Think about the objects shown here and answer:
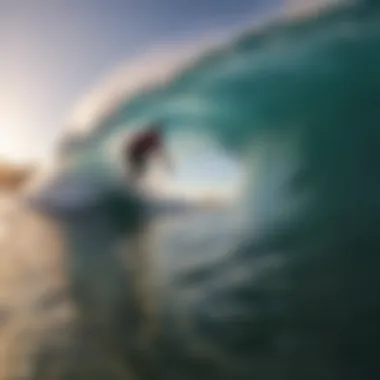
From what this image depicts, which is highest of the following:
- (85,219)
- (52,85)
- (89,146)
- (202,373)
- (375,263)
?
(52,85)

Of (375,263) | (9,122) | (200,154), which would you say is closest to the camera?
(375,263)

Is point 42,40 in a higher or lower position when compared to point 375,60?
higher

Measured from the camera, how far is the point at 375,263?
940 millimetres

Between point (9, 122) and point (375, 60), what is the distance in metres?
0.58

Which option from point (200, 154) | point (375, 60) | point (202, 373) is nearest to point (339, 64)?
point (375, 60)

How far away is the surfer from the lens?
1078 mm

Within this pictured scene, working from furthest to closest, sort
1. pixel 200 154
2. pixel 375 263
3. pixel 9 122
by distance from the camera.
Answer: pixel 9 122 < pixel 200 154 < pixel 375 263

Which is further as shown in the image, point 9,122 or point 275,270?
point 9,122

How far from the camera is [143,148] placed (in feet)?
3.57

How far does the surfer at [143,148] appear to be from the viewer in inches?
42.4

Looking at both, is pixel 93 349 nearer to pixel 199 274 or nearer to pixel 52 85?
pixel 199 274

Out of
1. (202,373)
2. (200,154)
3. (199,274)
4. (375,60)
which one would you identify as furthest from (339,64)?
(202,373)

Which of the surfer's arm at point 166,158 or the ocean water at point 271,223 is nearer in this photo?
the ocean water at point 271,223

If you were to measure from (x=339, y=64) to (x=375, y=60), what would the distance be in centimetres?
5
